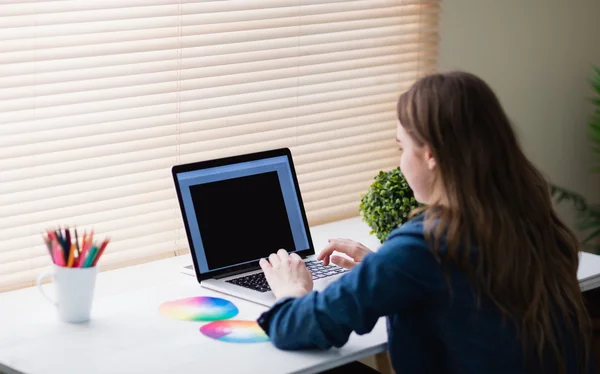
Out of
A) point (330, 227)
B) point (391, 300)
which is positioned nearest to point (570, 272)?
point (391, 300)

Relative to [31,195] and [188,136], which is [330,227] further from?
A: [31,195]

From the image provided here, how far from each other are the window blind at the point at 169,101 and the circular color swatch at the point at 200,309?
17.9 inches

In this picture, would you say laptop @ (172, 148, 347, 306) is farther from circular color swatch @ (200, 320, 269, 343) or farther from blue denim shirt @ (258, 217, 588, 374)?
blue denim shirt @ (258, 217, 588, 374)

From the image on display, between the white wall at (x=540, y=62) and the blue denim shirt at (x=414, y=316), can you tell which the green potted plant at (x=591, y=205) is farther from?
the blue denim shirt at (x=414, y=316)

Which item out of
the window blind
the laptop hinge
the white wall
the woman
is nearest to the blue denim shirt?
the woman

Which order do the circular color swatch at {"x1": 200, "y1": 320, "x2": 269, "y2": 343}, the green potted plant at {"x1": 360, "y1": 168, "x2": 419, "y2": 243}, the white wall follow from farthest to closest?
the white wall
the green potted plant at {"x1": 360, "y1": 168, "x2": 419, "y2": 243}
the circular color swatch at {"x1": 200, "y1": 320, "x2": 269, "y2": 343}

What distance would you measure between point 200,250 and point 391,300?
2.06 ft

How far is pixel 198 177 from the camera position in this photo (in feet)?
7.09

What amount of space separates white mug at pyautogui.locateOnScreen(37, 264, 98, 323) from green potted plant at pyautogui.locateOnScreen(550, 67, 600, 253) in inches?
75.3

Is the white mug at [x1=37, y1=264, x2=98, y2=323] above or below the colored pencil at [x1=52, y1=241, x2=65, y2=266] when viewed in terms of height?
below

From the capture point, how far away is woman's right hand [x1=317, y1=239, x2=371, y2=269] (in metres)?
2.11

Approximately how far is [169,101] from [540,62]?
152 centimetres

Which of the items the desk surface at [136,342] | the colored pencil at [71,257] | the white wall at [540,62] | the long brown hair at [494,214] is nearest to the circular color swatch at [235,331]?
the desk surface at [136,342]

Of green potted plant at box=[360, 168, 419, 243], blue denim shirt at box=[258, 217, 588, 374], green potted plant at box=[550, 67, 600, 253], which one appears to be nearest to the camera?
blue denim shirt at box=[258, 217, 588, 374]
